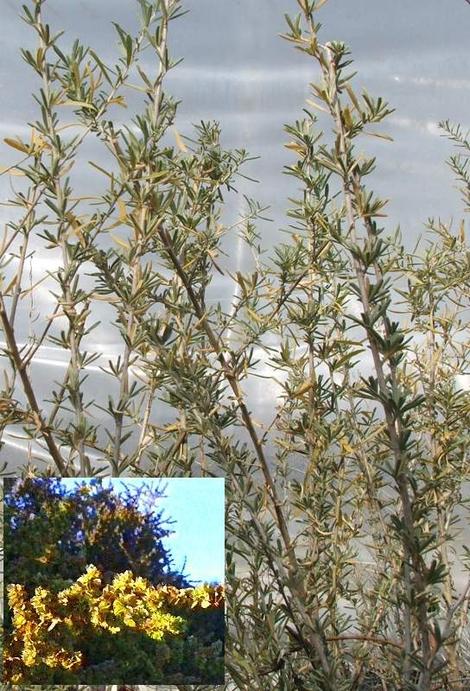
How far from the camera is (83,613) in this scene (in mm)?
879

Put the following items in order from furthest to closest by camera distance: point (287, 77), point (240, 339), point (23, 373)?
point (287, 77) < point (240, 339) < point (23, 373)

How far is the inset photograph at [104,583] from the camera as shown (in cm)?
86

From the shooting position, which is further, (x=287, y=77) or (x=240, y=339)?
(x=287, y=77)

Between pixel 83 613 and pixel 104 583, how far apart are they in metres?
0.03

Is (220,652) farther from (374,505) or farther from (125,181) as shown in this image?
(374,505)

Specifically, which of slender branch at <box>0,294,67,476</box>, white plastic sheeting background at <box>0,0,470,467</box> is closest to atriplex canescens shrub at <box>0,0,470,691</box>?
slender branch at <box>0,294,67,476</box>

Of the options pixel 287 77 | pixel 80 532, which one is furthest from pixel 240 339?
pixel 287 77

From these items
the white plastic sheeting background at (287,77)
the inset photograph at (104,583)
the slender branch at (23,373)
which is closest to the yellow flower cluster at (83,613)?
the inset photograph at (104,583)

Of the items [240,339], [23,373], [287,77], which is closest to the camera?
[23,373]

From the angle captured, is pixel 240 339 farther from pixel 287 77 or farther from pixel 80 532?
pixel 287 77

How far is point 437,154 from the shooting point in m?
4.21

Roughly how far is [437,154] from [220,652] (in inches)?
142

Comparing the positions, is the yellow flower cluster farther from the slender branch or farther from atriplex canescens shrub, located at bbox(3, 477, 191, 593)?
the slender branch

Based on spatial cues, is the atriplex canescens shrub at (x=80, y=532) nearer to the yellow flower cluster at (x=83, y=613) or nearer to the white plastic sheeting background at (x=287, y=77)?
the yellow flower cluster at (x=83, y=613)
